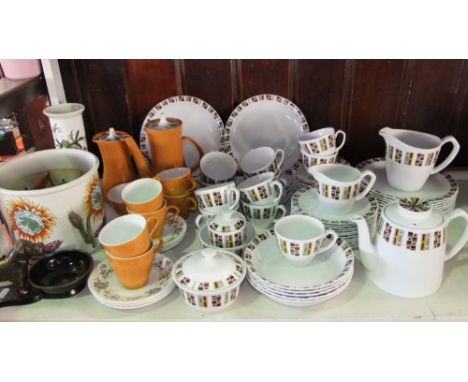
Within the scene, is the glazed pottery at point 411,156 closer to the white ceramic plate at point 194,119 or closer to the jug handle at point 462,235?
the jug handle at point 462,235

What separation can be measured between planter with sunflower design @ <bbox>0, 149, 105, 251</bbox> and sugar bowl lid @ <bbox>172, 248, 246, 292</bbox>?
21cm

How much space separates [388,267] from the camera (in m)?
0.72

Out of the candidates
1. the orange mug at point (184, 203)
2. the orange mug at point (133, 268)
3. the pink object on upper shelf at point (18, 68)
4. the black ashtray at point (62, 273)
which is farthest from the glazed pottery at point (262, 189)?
the pink object on upper shelf at point (18, 68)

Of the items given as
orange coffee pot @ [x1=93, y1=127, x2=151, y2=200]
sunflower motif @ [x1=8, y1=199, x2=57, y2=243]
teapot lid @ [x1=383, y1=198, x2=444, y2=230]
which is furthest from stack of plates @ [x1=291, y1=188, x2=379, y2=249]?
sunflower motif @ [x1=8, y1=199, x2=57, y2=243]

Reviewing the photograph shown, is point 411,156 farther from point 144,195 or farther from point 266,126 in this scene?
point 144,195

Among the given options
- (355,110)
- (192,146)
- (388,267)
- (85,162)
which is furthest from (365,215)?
(85,162)

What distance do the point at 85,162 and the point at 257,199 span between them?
36cm

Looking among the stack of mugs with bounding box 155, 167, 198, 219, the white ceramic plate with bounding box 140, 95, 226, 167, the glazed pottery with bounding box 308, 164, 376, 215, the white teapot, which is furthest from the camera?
the white ceramic plate with bounding box 140, 95, 226, 167

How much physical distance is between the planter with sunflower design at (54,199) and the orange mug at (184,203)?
0.47 feet

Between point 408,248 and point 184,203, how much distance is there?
0.46 metres

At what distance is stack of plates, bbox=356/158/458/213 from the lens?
2.85 ft

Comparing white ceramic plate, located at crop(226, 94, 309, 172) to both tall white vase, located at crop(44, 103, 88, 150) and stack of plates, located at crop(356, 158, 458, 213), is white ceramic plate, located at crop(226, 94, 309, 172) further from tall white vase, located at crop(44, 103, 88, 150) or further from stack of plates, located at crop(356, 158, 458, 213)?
tall white vase, located at crop(44, 103, 88, 150)

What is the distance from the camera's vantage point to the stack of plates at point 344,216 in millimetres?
815

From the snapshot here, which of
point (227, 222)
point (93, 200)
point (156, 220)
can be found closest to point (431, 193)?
point (227, 222)
